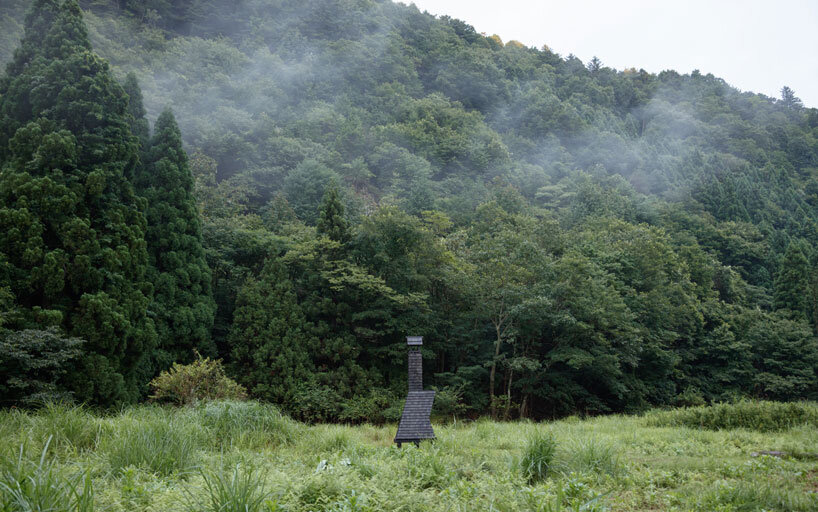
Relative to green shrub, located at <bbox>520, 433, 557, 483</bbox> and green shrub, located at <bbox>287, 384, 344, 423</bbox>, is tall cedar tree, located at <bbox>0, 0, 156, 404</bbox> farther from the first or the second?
green shrub, located at <bbox>520, 433, 557, 483</bbox>

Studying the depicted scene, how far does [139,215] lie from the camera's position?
38.3 ft

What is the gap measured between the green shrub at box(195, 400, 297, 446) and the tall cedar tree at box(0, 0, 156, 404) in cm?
480

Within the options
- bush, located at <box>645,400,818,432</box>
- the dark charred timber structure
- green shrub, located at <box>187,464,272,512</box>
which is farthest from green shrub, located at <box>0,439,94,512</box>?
bush, located at <box>645,400,818,432</box>

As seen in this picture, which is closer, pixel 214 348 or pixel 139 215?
pixel 139 215

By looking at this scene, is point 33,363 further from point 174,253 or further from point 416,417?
point 416,417

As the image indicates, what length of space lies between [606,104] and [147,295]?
55.1m

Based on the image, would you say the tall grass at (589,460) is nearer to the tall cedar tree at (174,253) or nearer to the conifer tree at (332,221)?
the tall cedar tree at (174,253)

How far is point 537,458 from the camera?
4.77 meters

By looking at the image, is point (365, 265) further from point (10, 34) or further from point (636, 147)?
point (636, 147)

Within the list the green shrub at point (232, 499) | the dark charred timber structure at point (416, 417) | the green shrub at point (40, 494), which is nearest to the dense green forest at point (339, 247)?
the dark charred timber structure at point (416, 417)

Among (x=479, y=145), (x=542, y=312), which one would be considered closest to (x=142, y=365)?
(x=542, y=312)

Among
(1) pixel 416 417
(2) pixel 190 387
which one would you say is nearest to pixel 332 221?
(2) pixel 190 387

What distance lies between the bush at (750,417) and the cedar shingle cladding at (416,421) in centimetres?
567

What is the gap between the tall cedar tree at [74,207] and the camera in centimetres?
953
